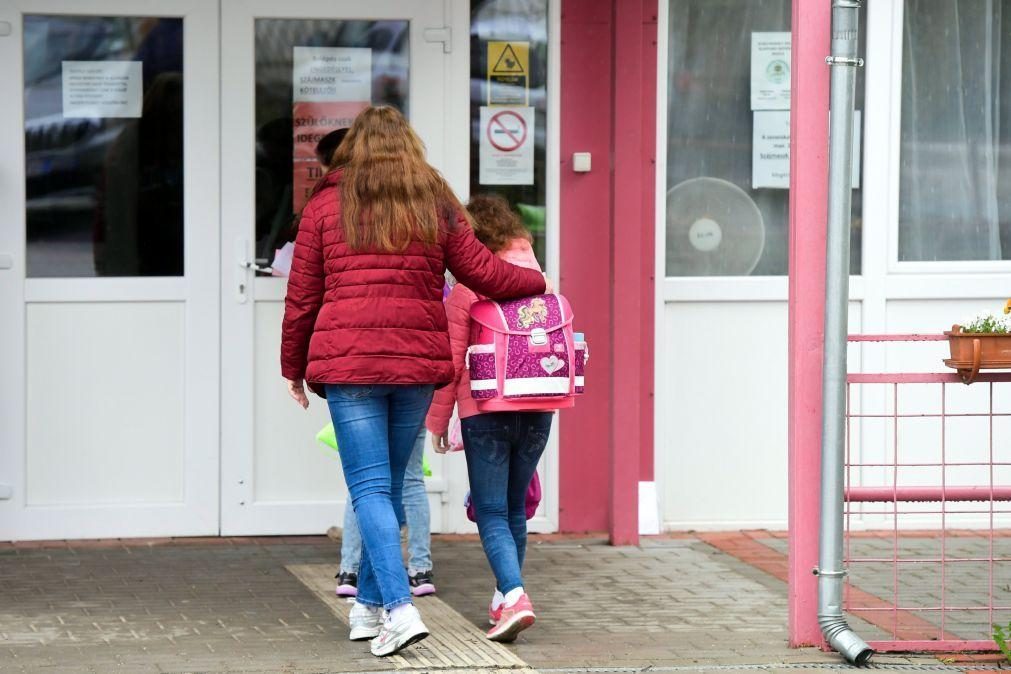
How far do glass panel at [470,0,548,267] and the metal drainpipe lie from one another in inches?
93.0

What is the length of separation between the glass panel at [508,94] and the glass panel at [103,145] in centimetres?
134

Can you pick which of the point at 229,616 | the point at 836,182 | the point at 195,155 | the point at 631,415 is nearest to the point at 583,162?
the point at 631,415

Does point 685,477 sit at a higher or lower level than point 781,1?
lower

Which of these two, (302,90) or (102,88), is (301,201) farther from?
(102,88)

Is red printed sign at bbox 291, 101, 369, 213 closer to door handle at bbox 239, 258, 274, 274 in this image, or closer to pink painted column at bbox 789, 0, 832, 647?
door handle at bbox 239, 258, 274, 274

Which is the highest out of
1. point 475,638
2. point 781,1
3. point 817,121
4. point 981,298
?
point 781,1

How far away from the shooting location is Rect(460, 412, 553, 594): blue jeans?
17.8 feet

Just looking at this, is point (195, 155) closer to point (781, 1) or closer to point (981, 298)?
point (781, 1)

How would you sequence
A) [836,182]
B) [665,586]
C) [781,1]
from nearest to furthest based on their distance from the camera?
[836,182] → [665,586] → [781,1]

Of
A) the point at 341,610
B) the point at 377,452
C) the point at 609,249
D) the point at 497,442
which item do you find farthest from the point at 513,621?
the point at 609,249

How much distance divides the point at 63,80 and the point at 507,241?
267 centimetres

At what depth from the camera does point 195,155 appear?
283 inches

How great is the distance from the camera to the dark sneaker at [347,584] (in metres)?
6.20

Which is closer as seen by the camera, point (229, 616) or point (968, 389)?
point (229, 616)
